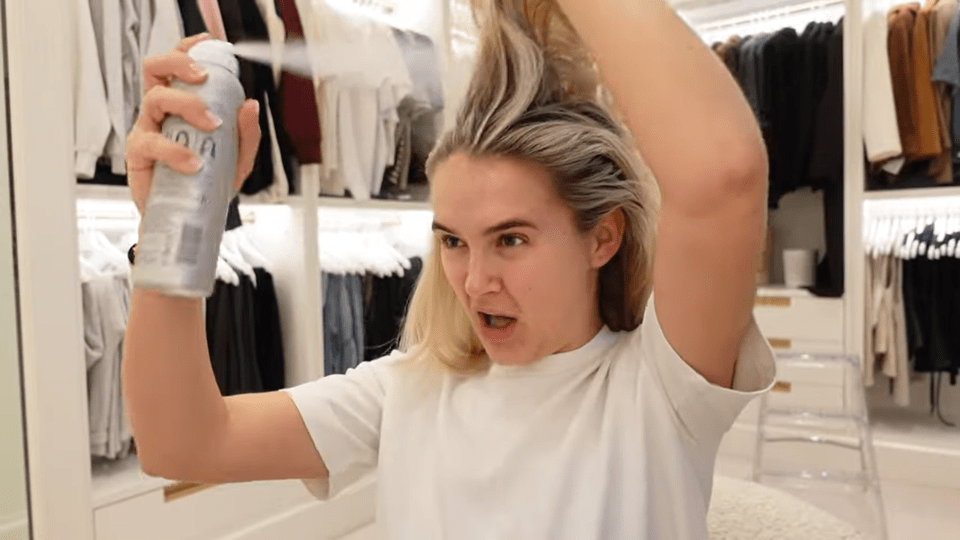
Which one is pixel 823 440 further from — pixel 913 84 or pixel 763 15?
pixel 763 15

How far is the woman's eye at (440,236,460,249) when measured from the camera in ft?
2.58

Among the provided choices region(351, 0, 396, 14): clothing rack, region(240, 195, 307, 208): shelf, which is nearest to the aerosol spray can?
region(240, 195, 307, 208): shelf

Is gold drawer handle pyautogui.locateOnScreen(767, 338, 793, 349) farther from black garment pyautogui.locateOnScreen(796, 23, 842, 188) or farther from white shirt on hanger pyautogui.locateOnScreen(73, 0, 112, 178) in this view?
white shirt on hanger pyautogui.locateOnScreen(73, 0, 112, 178)

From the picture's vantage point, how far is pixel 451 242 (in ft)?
2.60

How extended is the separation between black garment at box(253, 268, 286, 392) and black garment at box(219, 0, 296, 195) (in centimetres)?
35

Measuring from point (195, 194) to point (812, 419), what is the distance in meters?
2.93

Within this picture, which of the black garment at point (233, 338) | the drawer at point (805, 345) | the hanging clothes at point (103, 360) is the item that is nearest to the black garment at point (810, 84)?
the drawer at point (805, 345)

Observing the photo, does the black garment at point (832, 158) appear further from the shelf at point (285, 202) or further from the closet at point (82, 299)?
the shelf at point (285, 202)

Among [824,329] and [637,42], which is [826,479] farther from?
[637,42]

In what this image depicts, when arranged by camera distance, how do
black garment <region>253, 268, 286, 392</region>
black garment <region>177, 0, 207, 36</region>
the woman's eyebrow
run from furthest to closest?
1. black garment <region>253, 268, 286, 392</region>
2. black garment <region>177, 0, 207, 36</region>
3. the woman's eyebrow

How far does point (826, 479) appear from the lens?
227 centimetres

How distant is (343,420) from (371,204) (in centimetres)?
210

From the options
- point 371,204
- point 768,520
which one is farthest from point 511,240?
point 371,204

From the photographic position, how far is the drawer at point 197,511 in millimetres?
2061
